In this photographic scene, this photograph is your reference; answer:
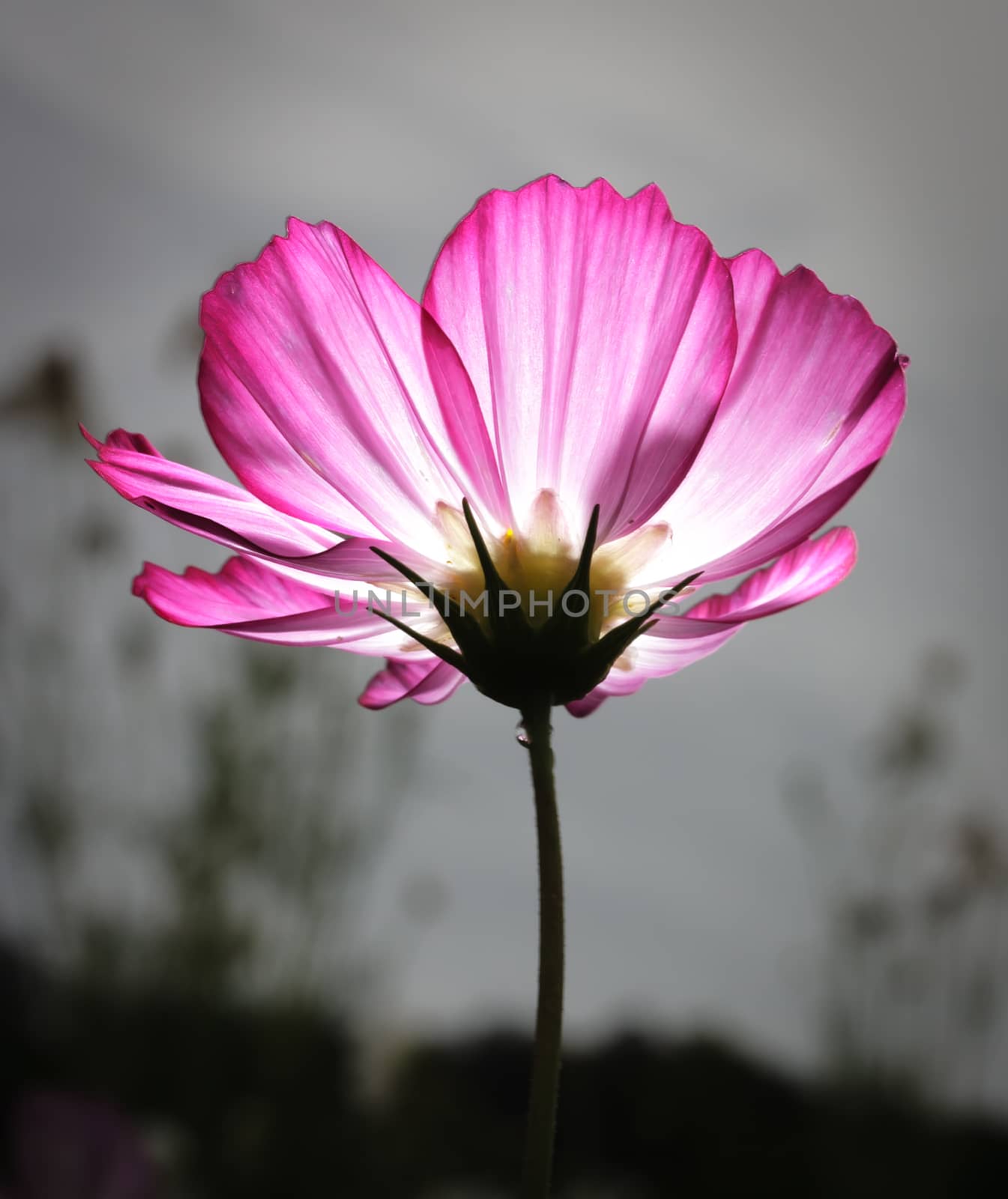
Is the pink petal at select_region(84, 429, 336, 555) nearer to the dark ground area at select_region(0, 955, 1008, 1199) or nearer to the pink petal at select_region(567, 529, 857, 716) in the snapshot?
the pink petal at select_region(567, 529, 857, 716)

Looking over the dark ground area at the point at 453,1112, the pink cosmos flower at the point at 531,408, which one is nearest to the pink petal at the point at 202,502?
the pink cosmos flower at the point at 531,408

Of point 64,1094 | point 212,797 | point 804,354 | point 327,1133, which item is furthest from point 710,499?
point 327,1133

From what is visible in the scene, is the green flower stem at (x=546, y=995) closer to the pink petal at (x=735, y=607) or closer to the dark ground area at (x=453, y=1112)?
the pink petal at (x=735, y=607)

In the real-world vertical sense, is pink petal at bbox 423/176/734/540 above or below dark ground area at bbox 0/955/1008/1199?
above

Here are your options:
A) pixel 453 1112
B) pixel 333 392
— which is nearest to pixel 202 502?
pixel 333 392

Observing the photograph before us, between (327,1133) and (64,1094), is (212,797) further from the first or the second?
(64,1094)

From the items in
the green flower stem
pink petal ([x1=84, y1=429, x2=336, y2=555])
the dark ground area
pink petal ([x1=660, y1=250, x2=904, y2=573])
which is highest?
pink petal ([x1=660, y1=250, x2=904, y2=573])

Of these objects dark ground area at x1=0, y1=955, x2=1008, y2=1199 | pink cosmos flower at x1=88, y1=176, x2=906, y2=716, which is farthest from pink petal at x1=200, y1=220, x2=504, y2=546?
dark ground area at x1=0, y1=955, x2=1008, y2=1199
